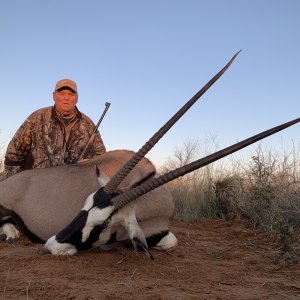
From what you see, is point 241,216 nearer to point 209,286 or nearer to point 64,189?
point 64,189

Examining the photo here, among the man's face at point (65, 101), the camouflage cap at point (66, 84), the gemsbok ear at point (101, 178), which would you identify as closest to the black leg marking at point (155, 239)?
the gemsbok ear at point (101, 178)

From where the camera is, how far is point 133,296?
7.64 feet

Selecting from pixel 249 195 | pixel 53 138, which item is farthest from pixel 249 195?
pixel 53 138

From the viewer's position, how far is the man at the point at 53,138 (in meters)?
5.76

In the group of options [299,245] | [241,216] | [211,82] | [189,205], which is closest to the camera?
[211,82]

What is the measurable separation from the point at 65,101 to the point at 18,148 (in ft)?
2.62

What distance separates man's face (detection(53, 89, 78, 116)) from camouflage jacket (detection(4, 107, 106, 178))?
0.30 feet

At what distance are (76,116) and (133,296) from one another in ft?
12.9

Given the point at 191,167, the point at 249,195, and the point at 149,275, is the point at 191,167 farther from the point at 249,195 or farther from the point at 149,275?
the point at 249,195

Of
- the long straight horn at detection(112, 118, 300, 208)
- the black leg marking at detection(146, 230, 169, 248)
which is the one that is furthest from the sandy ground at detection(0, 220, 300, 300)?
the long straight horn at detection(112, 118, 300, 208)

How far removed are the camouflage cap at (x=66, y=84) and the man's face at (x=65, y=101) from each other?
0.06 m

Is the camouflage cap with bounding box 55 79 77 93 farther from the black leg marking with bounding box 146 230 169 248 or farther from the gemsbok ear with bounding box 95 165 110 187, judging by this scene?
the black leg marking with bounding box 146 230 169 248

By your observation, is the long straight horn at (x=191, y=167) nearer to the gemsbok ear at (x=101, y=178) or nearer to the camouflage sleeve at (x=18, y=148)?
the gemsbok ear at (x=101, y=178)

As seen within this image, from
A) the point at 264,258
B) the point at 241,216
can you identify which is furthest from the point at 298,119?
the point at 241,216
